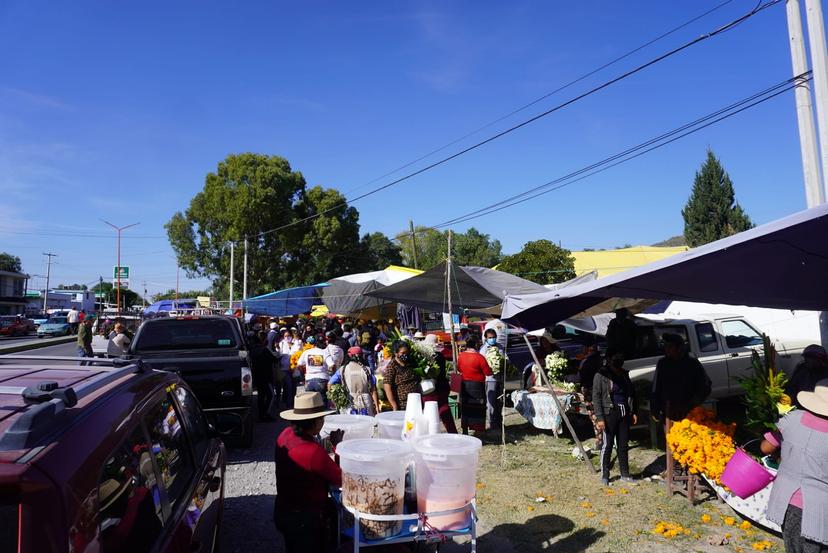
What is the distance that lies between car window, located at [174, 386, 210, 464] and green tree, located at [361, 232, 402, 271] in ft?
128

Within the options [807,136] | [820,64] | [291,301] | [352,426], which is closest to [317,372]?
[352,426]

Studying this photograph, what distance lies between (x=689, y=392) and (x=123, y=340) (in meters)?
10.6

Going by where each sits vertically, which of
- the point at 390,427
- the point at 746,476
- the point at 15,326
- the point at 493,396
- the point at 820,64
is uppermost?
the point at 820,64

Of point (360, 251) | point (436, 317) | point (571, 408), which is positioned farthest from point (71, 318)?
point (571, 408)

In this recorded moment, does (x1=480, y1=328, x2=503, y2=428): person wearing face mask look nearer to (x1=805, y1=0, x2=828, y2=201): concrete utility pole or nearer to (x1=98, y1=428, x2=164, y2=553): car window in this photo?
(x1=805, y1=0, x2=828, y2=201): concrete utility pole

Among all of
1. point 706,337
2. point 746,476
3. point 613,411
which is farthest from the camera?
point 706,337

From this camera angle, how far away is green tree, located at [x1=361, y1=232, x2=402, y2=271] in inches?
1735

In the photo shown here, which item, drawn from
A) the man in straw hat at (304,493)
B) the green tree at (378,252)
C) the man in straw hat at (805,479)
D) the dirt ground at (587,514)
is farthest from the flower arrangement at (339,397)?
the green tree at (378,252)

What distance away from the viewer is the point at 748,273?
235 inches

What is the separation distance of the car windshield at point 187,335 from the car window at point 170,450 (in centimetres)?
575

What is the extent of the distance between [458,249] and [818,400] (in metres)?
59.9

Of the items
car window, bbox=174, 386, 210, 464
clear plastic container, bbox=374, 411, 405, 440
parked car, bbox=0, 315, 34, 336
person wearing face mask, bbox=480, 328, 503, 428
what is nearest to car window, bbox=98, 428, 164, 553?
car window, bbox=174, 386, 210, 464

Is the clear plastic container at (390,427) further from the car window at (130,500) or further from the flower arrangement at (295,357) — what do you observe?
the flower arrangement at (295,357)

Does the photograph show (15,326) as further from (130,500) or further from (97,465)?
(97,465)
